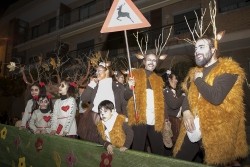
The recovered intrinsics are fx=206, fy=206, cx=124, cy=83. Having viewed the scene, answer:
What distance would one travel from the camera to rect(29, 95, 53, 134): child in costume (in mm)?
3725

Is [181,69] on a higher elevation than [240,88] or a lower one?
higher

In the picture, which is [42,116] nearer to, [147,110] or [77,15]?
[147,110]

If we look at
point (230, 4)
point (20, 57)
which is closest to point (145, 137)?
point (230, 4)

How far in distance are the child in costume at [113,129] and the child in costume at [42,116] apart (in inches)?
60.1

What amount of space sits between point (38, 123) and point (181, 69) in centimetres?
594

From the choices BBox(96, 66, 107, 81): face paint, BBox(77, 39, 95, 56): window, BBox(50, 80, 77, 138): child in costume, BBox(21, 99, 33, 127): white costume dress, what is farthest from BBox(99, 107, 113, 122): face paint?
BBox(77, 39, 95, 56): window

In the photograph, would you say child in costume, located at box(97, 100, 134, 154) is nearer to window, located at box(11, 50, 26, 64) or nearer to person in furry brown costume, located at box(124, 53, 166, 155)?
person in furry brown costume, located at box(124, 53, 166, 155)

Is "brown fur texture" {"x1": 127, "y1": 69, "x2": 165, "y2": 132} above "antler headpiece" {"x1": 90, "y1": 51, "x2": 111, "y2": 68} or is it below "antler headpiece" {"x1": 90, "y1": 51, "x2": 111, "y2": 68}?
below

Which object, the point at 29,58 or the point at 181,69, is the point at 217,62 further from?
the point at 29,58

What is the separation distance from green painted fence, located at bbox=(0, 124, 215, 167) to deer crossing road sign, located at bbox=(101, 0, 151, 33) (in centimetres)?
160

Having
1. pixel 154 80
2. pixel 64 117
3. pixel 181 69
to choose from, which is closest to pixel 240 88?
pixel 154 80

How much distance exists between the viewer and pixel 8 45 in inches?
837

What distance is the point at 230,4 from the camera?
30.9ft

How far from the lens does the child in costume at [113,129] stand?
2523 mm
